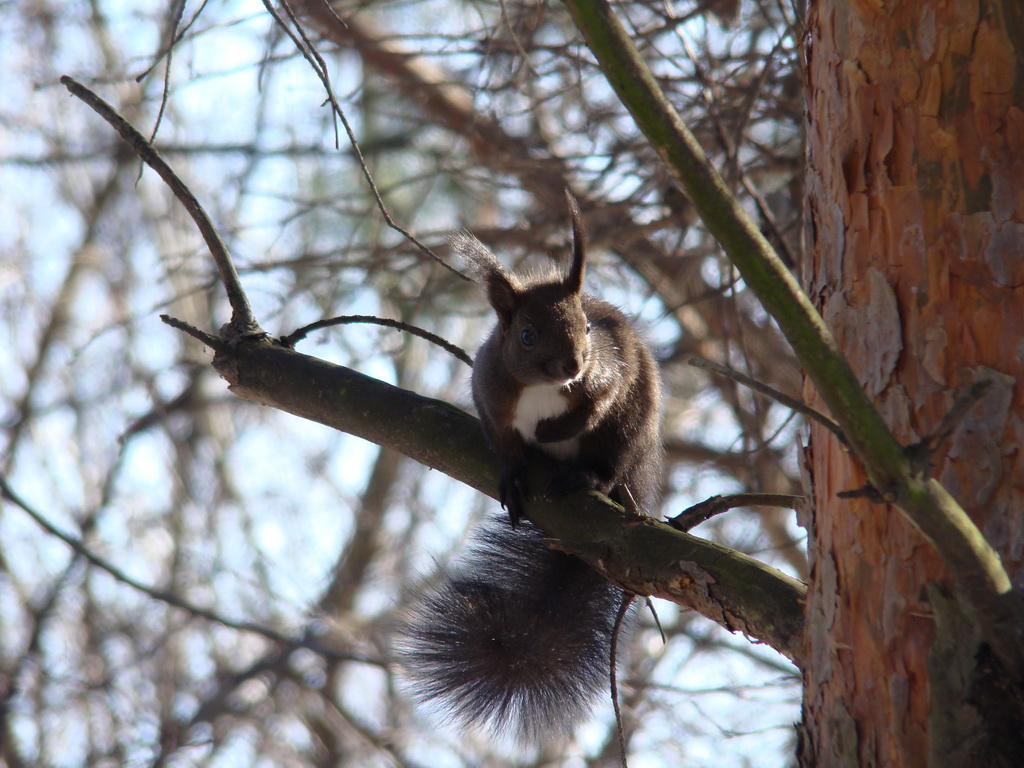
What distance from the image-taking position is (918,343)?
1.42 m

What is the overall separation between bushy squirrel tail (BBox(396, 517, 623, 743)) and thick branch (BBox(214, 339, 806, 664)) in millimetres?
226

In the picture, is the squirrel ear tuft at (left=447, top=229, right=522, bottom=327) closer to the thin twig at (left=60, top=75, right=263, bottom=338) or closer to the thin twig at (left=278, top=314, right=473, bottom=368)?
the thin twig at (left=278, top=314, right=473, bottom=368)

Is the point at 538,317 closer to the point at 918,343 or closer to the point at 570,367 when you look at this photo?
the point at 570,367

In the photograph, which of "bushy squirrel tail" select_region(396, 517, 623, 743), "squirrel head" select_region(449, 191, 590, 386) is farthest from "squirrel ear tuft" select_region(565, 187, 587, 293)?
"bushy squirrel tail" select_region(396, 517, 623, 743)

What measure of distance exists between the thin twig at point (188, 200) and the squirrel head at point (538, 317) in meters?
0.50

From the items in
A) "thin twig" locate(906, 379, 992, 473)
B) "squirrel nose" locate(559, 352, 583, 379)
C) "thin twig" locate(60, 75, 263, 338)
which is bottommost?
"thin twig" locate(906, 379, 992, 473)

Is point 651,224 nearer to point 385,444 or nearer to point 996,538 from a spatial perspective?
point 385,444

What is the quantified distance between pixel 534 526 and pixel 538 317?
0.52 m

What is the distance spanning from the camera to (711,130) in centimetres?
327

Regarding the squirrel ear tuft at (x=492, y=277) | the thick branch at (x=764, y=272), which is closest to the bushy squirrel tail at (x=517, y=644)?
the squirrel ear tuft at (x=492, y=277)

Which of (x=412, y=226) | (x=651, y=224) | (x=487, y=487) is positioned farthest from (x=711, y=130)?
(x=412, y=226)

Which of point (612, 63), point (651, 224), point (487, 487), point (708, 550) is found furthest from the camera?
point (651, 224)

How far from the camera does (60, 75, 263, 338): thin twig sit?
212 cm

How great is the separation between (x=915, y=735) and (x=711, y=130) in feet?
7.61
